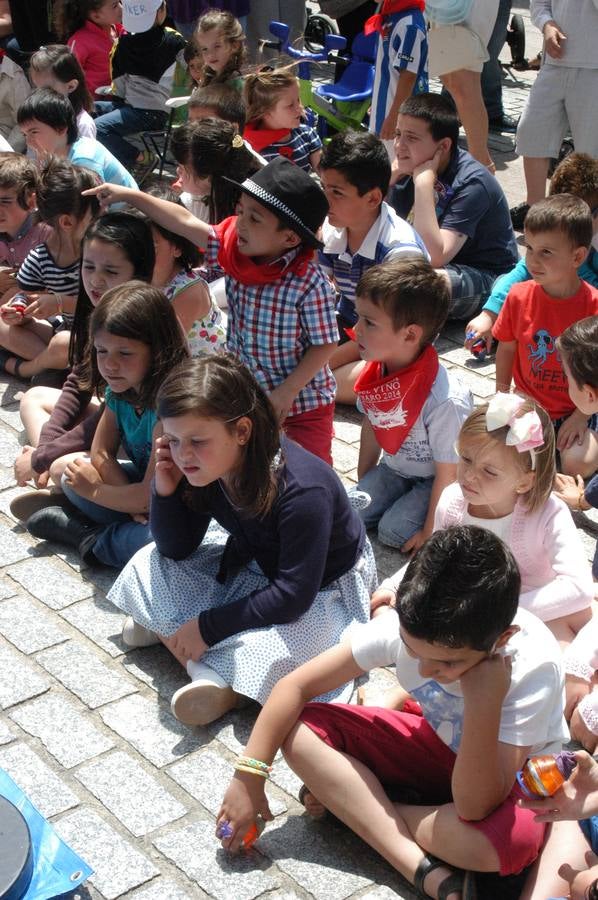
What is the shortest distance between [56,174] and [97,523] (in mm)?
1687

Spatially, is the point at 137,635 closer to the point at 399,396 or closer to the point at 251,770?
the point at 251,770

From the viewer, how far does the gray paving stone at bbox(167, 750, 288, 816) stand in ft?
9.21

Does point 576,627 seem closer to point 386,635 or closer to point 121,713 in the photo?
A: point 386,635

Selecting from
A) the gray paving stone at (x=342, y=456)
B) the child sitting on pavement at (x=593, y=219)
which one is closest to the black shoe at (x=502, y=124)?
the child sitting on pavement at (x=593, y=219)

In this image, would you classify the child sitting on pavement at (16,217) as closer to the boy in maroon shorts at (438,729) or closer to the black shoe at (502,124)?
the boy in maroon shorts at (438,729)

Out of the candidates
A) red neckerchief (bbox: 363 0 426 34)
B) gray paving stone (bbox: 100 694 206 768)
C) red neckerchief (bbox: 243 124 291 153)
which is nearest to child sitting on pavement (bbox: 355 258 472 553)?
gray paving stone (bbox: 100 694 206 768)

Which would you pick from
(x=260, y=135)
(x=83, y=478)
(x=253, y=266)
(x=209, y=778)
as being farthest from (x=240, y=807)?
(x=260, y=135)

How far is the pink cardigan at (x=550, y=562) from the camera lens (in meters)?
3.10

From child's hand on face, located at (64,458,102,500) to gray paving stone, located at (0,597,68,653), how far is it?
0.38 meters

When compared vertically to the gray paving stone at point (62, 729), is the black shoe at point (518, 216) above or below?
above

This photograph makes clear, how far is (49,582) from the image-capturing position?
367 centimetres

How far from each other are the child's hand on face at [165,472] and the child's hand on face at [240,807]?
85 cm

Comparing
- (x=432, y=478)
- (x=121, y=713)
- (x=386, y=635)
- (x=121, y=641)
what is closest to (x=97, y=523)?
(x=121, y=641)

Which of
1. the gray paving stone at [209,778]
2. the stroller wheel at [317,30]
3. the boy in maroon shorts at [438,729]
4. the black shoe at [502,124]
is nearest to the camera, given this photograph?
the boy in maroon shorts at [438,729]
